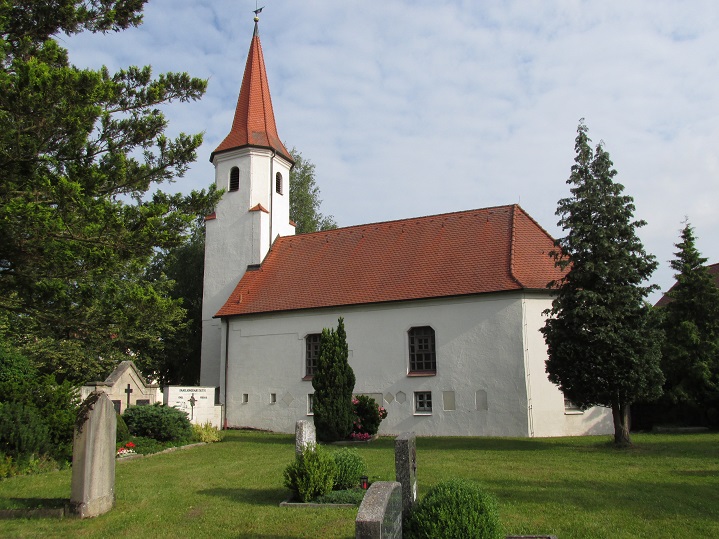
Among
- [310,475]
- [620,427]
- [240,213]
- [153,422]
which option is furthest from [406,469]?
[240,213]

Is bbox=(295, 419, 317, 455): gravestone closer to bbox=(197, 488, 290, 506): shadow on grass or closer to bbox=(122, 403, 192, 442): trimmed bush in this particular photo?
bbox=(197, 488, 290, 506): shadow on grass

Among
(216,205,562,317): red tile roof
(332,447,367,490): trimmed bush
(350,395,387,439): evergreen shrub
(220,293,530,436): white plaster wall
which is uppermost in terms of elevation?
(216,205,562,317): red tile roof

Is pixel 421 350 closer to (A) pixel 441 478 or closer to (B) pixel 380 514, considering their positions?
(A) pixel 441 478

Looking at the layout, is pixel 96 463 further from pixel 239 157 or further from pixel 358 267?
pixel 239 157

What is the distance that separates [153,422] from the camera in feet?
55.2

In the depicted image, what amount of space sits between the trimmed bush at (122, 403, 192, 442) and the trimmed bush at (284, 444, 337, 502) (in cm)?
864

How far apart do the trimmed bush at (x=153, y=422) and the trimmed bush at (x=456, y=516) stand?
38.9ft

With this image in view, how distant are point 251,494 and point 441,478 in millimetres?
3241

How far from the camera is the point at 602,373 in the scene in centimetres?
1526

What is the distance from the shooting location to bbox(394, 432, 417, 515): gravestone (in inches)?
281

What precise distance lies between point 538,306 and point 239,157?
607 inches

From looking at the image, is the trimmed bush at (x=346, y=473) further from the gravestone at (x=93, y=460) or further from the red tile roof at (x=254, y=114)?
the red tile roof at (x=254, y=114)

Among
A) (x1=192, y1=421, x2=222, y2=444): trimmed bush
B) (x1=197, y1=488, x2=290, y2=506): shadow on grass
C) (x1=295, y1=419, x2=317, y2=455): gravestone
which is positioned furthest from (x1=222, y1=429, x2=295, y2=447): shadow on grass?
(x1=295, y1=419, x2=317, y2=455): gravestone

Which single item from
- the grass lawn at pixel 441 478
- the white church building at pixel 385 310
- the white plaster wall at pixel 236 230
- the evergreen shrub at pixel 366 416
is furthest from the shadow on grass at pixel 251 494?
the white plaster wall at pixel 236 230
